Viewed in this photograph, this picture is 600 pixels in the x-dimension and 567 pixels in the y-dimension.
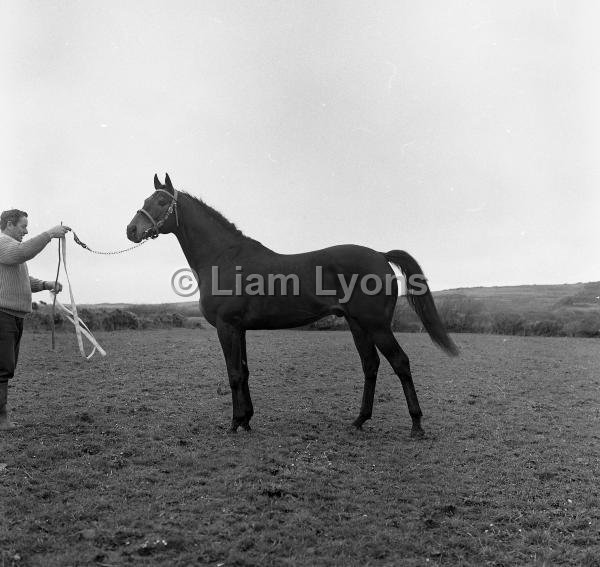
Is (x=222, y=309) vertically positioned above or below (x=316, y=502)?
above

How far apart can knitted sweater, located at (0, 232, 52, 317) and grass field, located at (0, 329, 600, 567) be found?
1.54 m

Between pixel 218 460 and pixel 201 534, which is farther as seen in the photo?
pixel 218 460

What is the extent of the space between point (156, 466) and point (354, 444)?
233cm

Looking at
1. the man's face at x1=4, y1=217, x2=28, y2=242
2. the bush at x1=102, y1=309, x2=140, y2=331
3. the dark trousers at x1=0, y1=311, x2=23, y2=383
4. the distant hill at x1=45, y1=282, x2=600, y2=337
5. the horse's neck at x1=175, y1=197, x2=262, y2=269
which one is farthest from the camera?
the distant hill at x1=45, y1=282, x2=600, y2=337

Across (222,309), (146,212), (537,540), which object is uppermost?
(146,212)

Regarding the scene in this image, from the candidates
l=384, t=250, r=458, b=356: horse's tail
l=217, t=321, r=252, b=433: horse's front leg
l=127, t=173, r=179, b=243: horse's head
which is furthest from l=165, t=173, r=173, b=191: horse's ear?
l=384, t=250, r=458, b=356: horse's tail

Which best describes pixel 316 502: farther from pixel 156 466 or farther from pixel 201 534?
pixel 156 466

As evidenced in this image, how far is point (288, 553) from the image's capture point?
11.2ft

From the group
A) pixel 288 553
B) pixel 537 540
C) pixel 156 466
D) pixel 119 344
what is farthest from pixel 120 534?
pixel 119 344

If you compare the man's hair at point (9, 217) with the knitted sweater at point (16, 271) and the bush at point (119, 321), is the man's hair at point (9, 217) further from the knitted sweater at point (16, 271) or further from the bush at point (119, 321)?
the bush at point (119, 321)

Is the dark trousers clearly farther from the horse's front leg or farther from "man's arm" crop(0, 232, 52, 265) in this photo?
the horse's front leg

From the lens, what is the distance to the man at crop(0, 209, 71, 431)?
6.02 m

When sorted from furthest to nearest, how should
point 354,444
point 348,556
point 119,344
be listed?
point 119,344 → point 354,444 → point 348,556

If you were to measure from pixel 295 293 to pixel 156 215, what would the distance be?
2.20m
